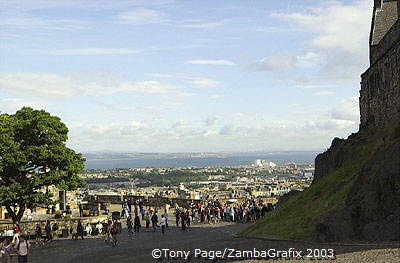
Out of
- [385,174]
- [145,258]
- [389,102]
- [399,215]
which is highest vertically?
[389,102]

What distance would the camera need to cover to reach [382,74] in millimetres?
32438

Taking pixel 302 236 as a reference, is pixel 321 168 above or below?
above

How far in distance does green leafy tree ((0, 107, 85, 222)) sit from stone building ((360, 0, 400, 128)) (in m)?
21.0

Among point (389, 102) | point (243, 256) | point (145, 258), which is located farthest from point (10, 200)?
point (389, 102)

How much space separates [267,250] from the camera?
20406mm

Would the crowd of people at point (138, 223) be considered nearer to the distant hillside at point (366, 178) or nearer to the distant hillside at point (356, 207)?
the distant hillside at point (366, 178)

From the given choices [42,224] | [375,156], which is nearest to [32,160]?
[42,224]

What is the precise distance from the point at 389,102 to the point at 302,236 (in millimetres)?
12218

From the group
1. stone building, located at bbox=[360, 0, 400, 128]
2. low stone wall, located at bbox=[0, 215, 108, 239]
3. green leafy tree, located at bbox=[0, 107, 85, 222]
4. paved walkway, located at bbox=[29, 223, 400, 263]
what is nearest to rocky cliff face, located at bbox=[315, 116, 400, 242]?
paved walkway, located at bbox=[29, 223, 400, 263]

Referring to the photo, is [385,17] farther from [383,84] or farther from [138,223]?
[138,223]

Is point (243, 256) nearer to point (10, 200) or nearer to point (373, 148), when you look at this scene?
point (373, 148)

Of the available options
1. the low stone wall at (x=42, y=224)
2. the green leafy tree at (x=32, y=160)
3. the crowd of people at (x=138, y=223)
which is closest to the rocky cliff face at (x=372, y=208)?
the crowd of people at (x=138, y=223)

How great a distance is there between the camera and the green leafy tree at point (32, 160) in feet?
119

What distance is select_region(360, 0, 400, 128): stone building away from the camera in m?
29.3
